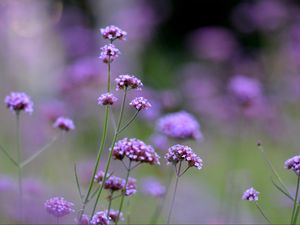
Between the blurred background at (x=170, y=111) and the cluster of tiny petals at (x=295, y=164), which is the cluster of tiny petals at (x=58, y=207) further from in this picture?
the blurred background at (x=170, y=111)

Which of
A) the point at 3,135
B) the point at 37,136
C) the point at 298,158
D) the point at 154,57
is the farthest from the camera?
the point at 154,57

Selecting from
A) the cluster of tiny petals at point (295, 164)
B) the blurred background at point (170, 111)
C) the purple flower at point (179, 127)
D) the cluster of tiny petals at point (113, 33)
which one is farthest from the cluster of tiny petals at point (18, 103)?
the cluster of tiny petals at point (295, 164)

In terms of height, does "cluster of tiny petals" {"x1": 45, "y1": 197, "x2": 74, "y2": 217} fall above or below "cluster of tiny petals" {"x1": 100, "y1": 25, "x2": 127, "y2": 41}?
below

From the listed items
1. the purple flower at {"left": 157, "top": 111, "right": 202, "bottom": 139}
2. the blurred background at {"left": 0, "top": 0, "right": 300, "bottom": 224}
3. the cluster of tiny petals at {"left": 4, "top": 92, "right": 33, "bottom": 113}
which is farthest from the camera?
the blurred background at {"left": 0, "top": 0, "right": 300, "bottom": 224}

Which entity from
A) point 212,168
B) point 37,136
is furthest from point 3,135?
point 212,168

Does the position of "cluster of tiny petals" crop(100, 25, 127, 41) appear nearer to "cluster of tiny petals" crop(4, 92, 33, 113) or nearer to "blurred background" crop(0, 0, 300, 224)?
"cluster of tiny petals" crop(4, 92, 33, 113)

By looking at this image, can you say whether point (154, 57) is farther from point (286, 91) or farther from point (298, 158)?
point (298, 158)

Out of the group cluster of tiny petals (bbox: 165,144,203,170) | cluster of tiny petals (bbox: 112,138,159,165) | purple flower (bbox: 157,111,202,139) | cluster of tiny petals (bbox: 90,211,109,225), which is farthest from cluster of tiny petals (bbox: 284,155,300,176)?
purple flower (bbox: 157,111,202,139)

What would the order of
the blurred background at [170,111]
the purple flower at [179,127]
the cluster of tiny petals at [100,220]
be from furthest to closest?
the blurred background at [170,111], the purple flower at [179,127], the cluster of tiny petals at [100,220]

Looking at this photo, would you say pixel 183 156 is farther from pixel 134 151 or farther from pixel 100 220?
pixel 100 220
